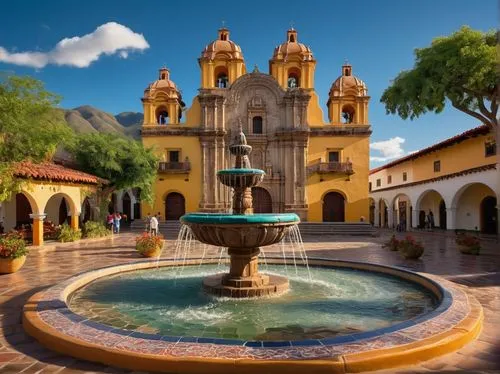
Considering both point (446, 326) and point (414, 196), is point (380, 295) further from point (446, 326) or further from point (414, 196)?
point (414, 196)

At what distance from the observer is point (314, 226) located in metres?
24.1

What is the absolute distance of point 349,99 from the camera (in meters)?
27.6

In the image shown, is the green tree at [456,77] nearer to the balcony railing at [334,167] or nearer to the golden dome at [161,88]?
the balcony railing at [334,167]

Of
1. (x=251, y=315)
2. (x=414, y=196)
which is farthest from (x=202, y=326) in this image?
(x=414, y=196)

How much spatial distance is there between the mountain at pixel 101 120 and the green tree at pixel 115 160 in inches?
2471

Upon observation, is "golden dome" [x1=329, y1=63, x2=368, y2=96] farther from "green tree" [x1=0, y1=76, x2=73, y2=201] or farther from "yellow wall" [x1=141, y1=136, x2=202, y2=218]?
"green tree" [x1=0, y1=76, x2=73, y2=201]

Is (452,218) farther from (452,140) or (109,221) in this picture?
(109,221)

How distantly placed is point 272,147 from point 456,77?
532 inches

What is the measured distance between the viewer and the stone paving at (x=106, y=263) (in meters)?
3.98

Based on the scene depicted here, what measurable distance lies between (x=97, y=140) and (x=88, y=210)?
1039cm

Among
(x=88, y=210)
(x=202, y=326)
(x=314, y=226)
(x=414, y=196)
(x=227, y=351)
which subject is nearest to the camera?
(x=227, y=351)

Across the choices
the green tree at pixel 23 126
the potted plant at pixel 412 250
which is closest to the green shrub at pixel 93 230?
the green tree at pixel 23 126

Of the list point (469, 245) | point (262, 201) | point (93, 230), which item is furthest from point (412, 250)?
point (262, 201)

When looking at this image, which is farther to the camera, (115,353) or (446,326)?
(446,326)
